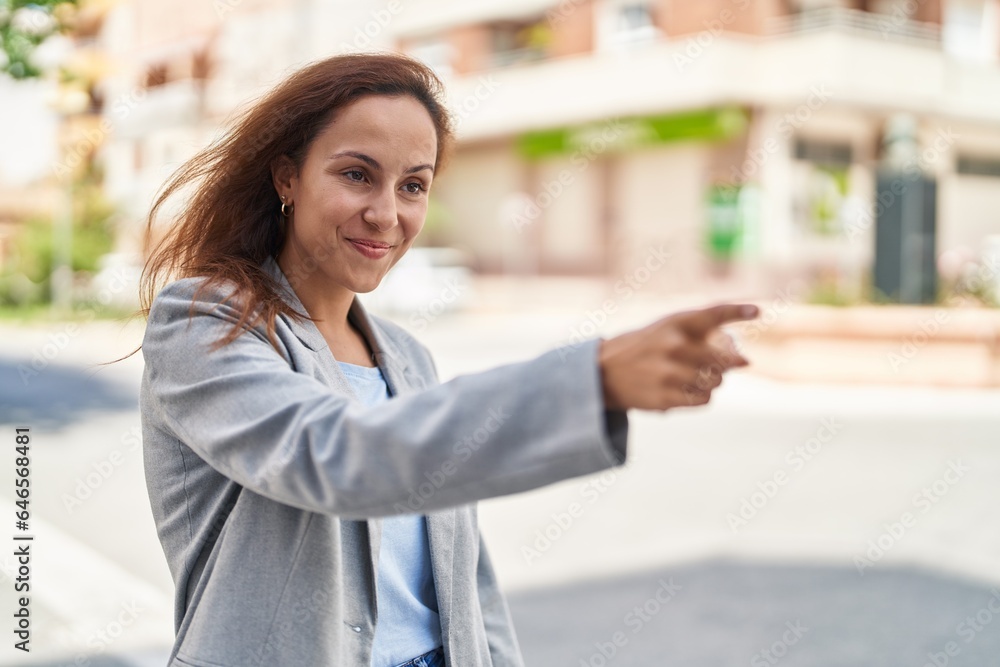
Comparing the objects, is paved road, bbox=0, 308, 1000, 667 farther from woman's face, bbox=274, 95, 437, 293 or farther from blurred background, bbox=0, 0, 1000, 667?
woman's face, bbox=274, 95, 437, 293

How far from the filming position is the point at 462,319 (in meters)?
22.4

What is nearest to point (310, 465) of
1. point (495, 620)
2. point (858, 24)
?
point (495, 620)

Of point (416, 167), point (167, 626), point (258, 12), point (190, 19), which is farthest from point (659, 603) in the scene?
point (190, 19)

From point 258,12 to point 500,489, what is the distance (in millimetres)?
27145

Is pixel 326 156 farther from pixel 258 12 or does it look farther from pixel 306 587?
pixel 258 12

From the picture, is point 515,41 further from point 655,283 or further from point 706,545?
point 706,545
